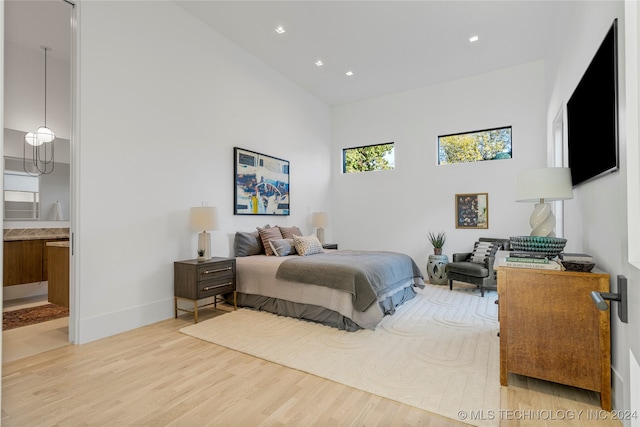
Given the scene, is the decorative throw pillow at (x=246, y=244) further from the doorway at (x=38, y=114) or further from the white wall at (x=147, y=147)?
the doorway at (x=38, y=114)

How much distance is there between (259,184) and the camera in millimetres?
5145

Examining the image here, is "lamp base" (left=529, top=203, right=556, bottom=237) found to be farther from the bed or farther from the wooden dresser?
the bed

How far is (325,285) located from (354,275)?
0.35 metres

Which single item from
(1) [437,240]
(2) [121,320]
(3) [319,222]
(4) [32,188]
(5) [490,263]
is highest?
(4) [32,188]

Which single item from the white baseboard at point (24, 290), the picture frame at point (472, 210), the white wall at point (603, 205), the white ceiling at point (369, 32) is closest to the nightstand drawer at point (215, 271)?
the white baseboard at point (24, 290)

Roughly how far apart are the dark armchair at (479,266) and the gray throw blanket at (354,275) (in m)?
1.23

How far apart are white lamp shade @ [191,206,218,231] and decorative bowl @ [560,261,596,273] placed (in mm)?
3299

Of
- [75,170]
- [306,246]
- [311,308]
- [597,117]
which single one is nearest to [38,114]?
[75,170]

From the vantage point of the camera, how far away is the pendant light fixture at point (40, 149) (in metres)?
4.45

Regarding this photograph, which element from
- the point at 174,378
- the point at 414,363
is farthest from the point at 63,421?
the point at 414,363

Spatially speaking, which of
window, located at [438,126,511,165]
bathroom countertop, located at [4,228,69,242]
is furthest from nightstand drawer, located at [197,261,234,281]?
window, located at [438,126,511,165]

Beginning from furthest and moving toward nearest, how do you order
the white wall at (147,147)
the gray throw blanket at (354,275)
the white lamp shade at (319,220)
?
the white lamp shade at (319,220), the gray throw blanket at (354,275), the white wall at (147,147)

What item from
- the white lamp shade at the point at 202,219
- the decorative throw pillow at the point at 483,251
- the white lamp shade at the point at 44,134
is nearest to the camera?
the white lamp shade at the point at 202,219

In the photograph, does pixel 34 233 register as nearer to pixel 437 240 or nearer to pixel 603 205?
pixel 437 240
